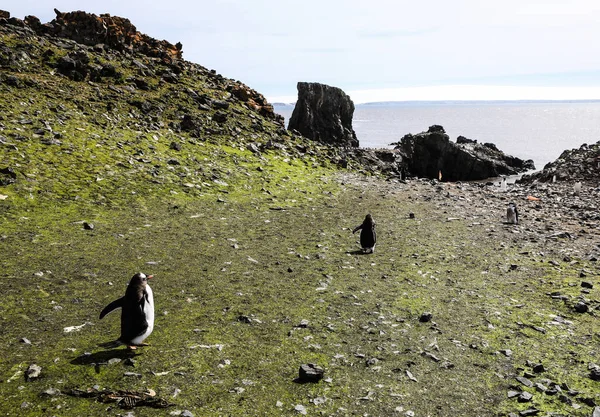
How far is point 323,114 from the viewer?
68.6 metres

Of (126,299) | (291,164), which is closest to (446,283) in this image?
(126,299)

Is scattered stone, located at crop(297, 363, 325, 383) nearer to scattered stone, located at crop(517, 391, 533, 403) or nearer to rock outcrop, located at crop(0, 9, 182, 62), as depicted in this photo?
scattered stone, located at crop(517, 391, 533, 403)

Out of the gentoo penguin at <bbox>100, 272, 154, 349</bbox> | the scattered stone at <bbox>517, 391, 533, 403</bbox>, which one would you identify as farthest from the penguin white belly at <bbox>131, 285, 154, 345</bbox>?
the scattered stone at <bbox>517, 391, 533, 403</bbox>

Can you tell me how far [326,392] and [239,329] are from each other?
301cm

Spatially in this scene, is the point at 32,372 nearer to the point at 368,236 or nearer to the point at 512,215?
the point at 368,236

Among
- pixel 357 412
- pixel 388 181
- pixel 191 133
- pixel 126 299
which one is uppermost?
pixel 191 133

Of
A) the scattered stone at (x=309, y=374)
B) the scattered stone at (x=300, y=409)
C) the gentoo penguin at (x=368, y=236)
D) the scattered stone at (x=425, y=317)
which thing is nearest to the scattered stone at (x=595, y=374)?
the scattered stone at (x=425, y=317)

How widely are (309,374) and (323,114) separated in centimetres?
6198

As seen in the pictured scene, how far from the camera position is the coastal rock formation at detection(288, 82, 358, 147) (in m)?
67.2

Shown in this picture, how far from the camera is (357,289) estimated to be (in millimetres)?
14289

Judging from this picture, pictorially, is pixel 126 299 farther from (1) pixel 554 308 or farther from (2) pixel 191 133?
(2) pixel 191 133

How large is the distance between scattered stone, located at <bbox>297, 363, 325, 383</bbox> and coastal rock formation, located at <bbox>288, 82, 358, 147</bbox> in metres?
58.5

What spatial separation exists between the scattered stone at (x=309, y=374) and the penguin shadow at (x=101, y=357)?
3.27m

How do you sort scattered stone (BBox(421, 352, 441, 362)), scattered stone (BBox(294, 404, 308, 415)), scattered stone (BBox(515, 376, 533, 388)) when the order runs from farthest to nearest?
1. scattered stone (BBox(421, 352, 441, 362))
2. scattered stone (BBox(515, 376, 533, 388))
3. scattered stone (BBox(294, 404, 308, 415))
